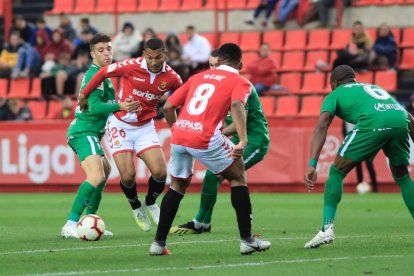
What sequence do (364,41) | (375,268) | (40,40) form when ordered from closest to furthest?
1. (375,268)
2. (364,41)
3. (40,40)

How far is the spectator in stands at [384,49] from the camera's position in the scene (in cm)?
2438

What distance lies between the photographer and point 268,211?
17.8m

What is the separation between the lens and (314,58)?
26391 mm

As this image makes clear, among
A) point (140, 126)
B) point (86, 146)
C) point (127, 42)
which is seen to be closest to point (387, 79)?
point (127, 42)

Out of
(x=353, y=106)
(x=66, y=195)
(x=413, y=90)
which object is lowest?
(x=66, y=195)

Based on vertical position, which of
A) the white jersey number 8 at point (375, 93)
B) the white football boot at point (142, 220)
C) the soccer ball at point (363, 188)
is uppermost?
the white jersey number 8 at point (375, 93)

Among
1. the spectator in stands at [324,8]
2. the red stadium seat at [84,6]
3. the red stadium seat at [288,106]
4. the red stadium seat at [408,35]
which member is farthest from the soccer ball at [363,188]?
the red stadium seat at [84,6]

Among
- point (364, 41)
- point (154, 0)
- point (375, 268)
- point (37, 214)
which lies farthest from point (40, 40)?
point (375, 268)

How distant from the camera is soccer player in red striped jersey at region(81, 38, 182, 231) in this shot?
13.4 m

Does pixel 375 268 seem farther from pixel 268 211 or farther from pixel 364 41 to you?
pixel 364 41

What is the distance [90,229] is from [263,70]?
42.0ft

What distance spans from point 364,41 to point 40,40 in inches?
325

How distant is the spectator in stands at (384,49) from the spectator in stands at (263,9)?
390 centimetres

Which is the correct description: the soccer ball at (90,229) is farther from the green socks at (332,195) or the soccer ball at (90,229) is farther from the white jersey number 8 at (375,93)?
the white jersey number 8 at (375,93)
